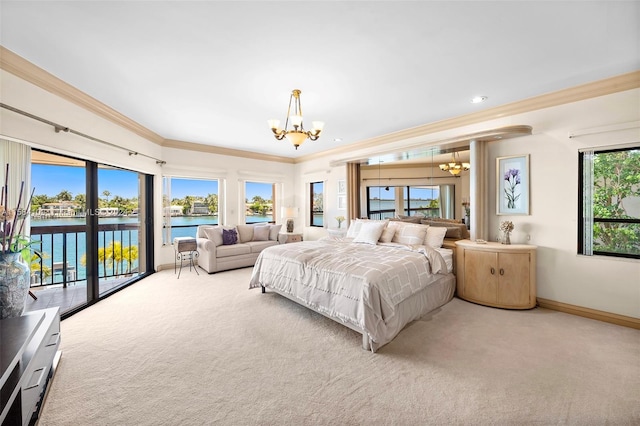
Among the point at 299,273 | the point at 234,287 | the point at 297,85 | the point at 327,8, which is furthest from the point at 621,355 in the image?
the point at 234,287

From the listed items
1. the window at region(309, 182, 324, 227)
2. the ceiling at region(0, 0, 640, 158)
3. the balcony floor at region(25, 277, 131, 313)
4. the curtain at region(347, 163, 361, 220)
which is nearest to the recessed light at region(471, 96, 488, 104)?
the ceiling at region(0, 0, 640, 158)

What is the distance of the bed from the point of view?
2.49m

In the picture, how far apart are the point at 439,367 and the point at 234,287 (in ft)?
10.4

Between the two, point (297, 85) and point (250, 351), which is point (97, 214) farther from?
point (297, 85)

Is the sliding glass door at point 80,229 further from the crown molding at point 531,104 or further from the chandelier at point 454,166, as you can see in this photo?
the chandelier at point 454,166

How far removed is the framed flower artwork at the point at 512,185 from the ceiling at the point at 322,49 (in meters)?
0.84

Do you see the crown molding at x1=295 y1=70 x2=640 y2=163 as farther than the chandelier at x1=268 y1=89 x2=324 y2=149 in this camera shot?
No

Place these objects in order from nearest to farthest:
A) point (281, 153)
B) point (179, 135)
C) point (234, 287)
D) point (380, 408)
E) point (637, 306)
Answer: point (380, 408) → point (637, 306) → point (234, 287) → point (179, 135) → point (281, 153)

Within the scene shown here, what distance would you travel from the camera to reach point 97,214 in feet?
12.1

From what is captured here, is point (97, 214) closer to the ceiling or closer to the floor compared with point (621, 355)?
closer to the ceiling

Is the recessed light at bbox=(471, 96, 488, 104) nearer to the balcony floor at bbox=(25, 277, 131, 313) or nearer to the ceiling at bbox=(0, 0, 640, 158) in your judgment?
the ceiling at bbox=(0, 0, 640, 158)

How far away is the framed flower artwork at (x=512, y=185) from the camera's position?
11.6 feet

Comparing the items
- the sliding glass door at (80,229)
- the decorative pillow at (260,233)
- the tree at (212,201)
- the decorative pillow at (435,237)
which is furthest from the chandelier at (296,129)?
the tree at (212,201)

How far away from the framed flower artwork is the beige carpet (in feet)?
4.45
